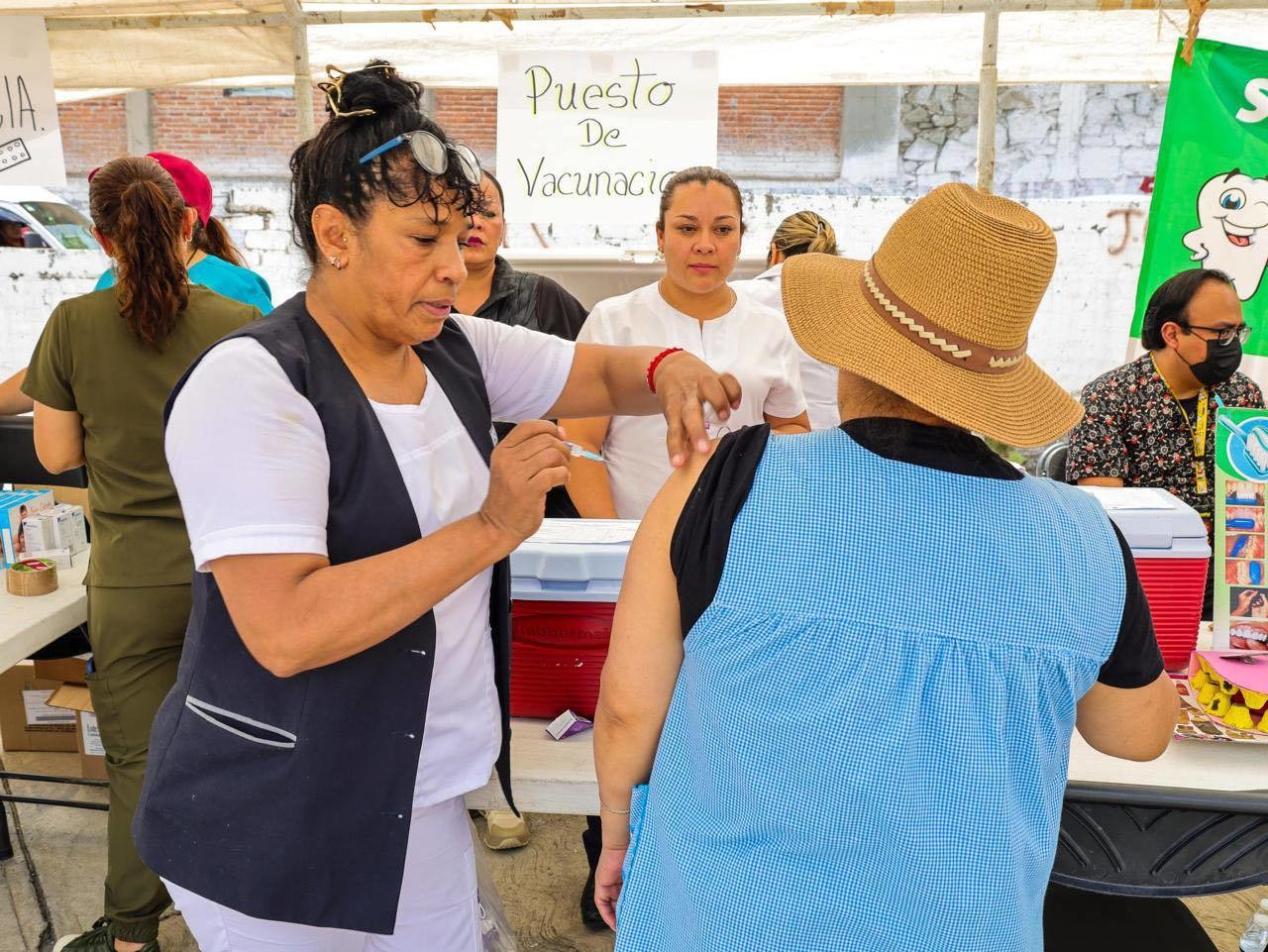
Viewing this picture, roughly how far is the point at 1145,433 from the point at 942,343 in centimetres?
241

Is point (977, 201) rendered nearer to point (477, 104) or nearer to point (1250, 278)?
point (1250, 278)

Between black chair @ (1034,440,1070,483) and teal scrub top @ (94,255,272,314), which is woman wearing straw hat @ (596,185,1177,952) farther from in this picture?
black chair @ (1034,440,1070,483)

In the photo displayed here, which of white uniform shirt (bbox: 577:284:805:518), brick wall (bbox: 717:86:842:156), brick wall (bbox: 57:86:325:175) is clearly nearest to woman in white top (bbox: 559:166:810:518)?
white uniform shirt (bbox: 577:284:805:518)

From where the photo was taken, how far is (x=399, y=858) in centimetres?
131

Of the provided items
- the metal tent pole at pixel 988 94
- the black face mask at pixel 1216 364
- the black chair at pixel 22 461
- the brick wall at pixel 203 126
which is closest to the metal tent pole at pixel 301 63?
the black chair at pixel 22 461

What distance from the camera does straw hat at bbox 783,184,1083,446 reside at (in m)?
1.05

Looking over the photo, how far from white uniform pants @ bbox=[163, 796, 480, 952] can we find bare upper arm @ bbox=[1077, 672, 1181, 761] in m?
0.83

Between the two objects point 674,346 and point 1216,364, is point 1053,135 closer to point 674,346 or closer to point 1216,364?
point 1216,364

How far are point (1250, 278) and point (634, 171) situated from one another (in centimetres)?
204

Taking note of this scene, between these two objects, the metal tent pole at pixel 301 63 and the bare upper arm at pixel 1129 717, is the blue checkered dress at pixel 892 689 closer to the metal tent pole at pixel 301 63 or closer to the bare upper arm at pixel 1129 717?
the bare upper arm at pixel 1129 717

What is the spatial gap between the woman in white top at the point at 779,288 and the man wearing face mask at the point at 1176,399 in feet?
2.57

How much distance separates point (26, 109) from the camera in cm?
352

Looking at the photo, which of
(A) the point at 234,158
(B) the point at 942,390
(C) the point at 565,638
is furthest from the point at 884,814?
(A) the point at 234,158

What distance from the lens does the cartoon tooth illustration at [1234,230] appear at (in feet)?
11.1
